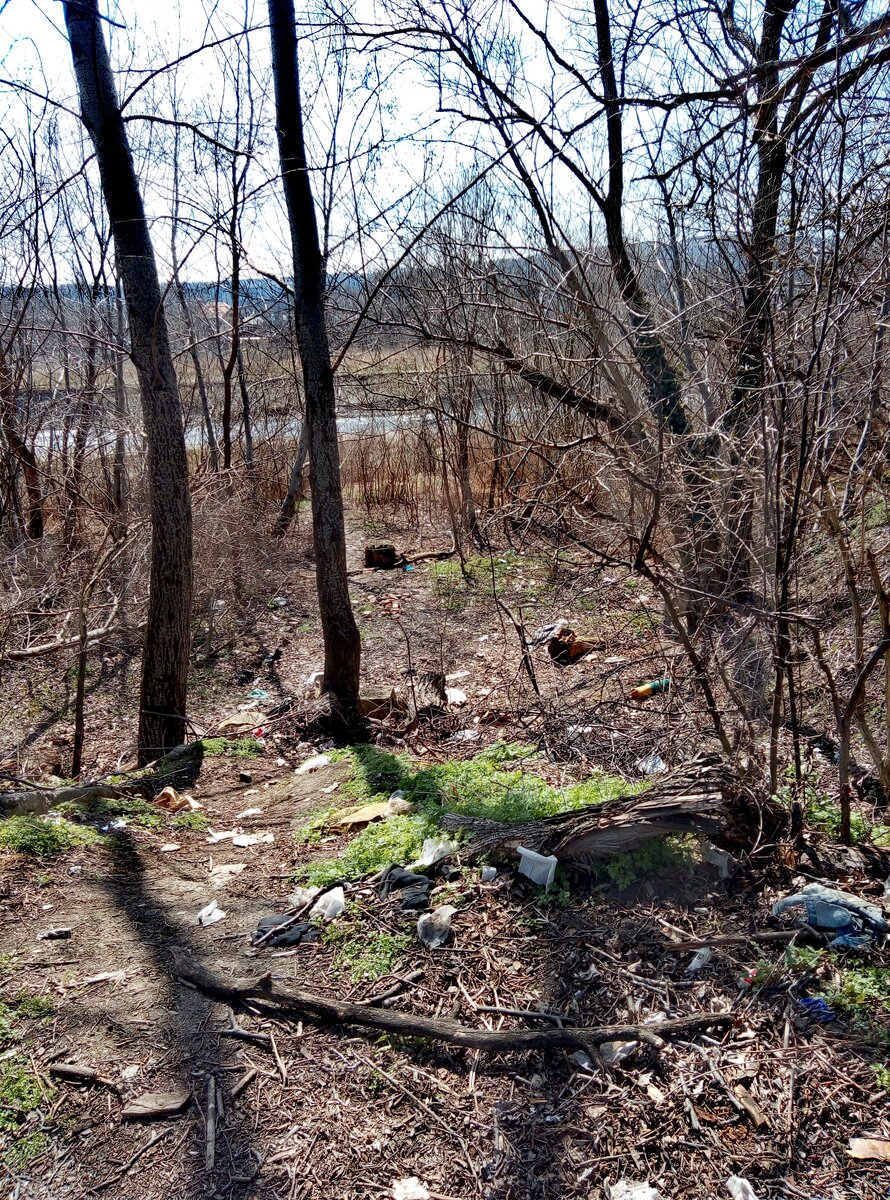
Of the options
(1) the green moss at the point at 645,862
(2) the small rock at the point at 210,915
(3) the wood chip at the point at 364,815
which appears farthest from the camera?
(3) the wood chip at the point at 364,815

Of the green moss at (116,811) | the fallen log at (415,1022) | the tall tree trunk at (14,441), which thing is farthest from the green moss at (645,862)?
the tall tree trunk at (14,441)

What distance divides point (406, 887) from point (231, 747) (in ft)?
9.67

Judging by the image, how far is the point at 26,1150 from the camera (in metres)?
2.14

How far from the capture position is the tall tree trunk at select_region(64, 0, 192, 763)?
5.11 m

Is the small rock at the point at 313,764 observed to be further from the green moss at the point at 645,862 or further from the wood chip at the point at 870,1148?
the wood chip at the point at 870,1148

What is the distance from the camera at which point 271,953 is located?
2.84 metres

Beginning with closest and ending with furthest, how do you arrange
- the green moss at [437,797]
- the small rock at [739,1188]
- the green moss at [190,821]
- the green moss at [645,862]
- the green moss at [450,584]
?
1. the small rock at [739,1188]
2. the green moss at [645,862]
3. the green moss at [437,797]
4. the green moss at [190,821]
5. the green moss at [450,584]

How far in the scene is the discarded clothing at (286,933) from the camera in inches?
113

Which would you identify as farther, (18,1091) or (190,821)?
(190,821)

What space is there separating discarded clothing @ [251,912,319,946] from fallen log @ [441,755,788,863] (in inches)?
30.7

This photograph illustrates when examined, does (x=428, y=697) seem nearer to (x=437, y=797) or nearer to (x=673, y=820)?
(x=437, y=797)

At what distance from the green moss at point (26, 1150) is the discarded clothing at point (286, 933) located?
0.85 m

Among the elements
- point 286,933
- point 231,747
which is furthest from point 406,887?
point 231,747

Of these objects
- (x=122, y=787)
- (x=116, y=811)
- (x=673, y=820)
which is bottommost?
(x=122, y=787)
